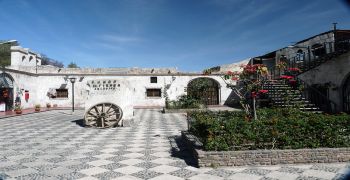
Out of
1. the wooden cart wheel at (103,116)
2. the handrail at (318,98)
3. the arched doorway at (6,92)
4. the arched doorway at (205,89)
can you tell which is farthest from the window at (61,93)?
the handrail at (318,98)

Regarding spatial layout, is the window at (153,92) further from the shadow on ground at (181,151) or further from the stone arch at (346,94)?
the shadow on ground at (181,151)

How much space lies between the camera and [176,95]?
27781 mm

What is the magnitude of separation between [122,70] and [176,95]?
19.8 ft

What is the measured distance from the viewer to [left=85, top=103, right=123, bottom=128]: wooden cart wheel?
1328 centimetres

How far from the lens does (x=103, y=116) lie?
1320 cm

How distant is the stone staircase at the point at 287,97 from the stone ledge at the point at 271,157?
329 inches

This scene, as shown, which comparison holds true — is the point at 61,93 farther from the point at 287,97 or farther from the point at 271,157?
the point at 271,157

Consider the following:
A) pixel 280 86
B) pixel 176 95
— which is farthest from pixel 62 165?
pixel 176 95

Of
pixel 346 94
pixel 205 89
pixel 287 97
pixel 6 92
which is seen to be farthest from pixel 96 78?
pixel 346 94

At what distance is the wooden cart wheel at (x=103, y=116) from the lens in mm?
13281

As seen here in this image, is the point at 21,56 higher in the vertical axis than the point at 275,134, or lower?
higher

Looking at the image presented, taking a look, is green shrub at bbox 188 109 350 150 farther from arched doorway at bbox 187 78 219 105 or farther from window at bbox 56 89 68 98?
window at bbox 56 89 68 98

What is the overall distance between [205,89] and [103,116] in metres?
15.8

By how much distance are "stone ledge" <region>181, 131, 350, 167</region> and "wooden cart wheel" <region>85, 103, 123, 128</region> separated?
7.83 metres
